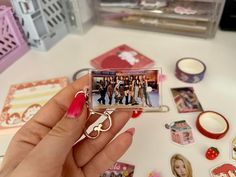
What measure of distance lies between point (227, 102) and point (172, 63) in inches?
6.6

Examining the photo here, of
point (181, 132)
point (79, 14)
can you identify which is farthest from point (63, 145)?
point (79, 14)

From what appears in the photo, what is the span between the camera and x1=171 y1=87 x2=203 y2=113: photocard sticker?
545mm

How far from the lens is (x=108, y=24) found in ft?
2.64

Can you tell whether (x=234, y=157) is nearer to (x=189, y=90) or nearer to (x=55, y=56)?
(x=189, y=90)

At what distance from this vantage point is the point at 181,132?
0.51 meters

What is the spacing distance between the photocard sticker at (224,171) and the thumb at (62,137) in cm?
24

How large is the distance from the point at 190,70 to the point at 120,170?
301 millimetres

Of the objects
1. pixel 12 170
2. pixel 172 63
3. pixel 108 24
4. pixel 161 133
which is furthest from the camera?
pixel 108 24

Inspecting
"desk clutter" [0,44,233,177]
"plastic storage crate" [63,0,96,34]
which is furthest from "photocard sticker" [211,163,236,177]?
"plastic storage crate" [63,0,96,34]

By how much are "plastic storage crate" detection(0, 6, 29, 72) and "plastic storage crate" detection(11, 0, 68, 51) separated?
Result: 0.02 metres

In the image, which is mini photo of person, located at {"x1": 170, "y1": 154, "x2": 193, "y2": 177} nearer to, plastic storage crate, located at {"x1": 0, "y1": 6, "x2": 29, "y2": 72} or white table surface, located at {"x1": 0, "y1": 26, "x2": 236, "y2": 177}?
white table surface, located at {"x1": 0, "y1": 26, "x2": 236, "y2": 177}

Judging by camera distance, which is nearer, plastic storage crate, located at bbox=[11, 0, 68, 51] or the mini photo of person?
the mini photo of person

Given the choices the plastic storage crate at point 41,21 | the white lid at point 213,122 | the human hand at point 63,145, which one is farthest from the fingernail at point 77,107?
the plastic storage crate at point 41,21

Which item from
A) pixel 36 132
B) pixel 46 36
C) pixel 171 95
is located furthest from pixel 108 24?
pixel 36 132
